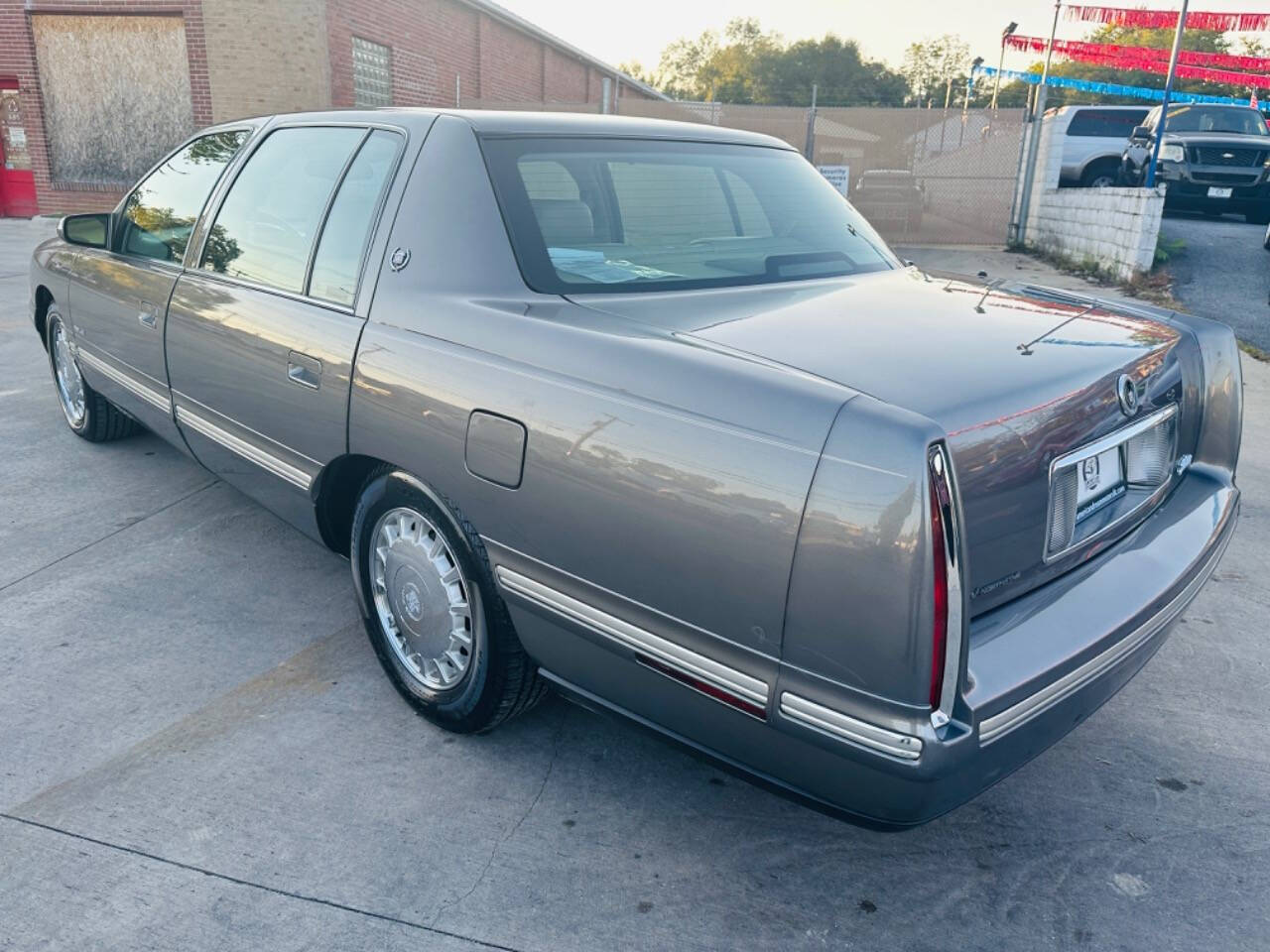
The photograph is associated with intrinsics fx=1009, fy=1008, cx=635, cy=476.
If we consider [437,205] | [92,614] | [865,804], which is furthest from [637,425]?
[92,614]

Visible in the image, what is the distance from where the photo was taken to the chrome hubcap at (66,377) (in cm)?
520

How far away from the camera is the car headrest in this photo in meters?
2.75

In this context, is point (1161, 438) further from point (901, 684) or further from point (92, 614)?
point (92, 614)

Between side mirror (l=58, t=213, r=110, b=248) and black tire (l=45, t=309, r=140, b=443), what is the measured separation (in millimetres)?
578

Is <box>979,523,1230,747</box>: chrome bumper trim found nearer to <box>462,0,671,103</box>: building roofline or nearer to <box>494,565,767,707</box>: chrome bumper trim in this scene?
<box>494,565,767,707</box>: chrome bumper trim

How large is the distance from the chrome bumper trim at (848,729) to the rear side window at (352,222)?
1.78m

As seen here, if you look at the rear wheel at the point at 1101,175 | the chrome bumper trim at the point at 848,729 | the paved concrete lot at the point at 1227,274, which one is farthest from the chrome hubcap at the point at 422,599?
the rear wheel at the point at 1101,175

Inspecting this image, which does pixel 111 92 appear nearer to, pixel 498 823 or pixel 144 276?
pixel 144 276

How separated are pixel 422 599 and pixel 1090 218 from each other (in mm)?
12162

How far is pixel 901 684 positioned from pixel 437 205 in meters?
1.80

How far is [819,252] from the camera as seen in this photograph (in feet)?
10.5

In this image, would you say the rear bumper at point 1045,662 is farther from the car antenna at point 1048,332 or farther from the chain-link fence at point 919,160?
the chain-link fence at point 919,160

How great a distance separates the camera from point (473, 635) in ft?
8.76

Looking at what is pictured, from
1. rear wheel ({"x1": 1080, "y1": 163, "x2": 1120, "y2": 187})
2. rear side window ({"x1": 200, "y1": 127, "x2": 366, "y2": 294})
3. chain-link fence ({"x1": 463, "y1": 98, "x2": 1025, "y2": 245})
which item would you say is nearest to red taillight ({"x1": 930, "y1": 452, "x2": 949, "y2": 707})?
rear side window ({"x1": 200, "y1": 127, "x2": 366, "y2": 294})
